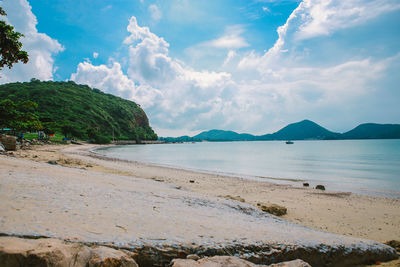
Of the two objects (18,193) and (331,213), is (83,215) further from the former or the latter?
(331,213)

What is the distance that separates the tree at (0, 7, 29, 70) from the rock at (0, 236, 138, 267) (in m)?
13.6

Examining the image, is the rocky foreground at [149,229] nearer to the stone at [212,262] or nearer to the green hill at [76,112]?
the stone at [212,262]

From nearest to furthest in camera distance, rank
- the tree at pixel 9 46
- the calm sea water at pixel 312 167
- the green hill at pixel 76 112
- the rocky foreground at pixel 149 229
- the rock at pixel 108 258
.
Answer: the rock at pixel 108 258, the rocky foreground at pixel 149 229, the tree at pixel 9 46, the calm sea water at pixel 312 167, the green hill at pixel 76 112

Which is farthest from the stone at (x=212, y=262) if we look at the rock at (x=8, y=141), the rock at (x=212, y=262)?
the rock at (x=8, y=141)

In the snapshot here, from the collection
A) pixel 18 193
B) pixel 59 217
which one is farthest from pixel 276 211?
pixel 18 193

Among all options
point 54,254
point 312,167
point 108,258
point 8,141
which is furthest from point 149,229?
point 312,167

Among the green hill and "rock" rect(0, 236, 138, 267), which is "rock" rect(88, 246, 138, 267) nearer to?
"rock" rect(0, 236, 138, 267)

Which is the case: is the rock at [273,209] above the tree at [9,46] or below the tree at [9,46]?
below

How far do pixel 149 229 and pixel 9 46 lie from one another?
1412 centimetres

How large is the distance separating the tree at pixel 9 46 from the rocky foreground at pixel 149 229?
10333 millimetres

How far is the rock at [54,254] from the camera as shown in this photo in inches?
91.7

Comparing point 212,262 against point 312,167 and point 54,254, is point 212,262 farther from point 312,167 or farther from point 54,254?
point 312,167

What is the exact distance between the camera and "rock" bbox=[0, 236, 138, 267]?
233 centimetres

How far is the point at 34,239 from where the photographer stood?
276 cm
